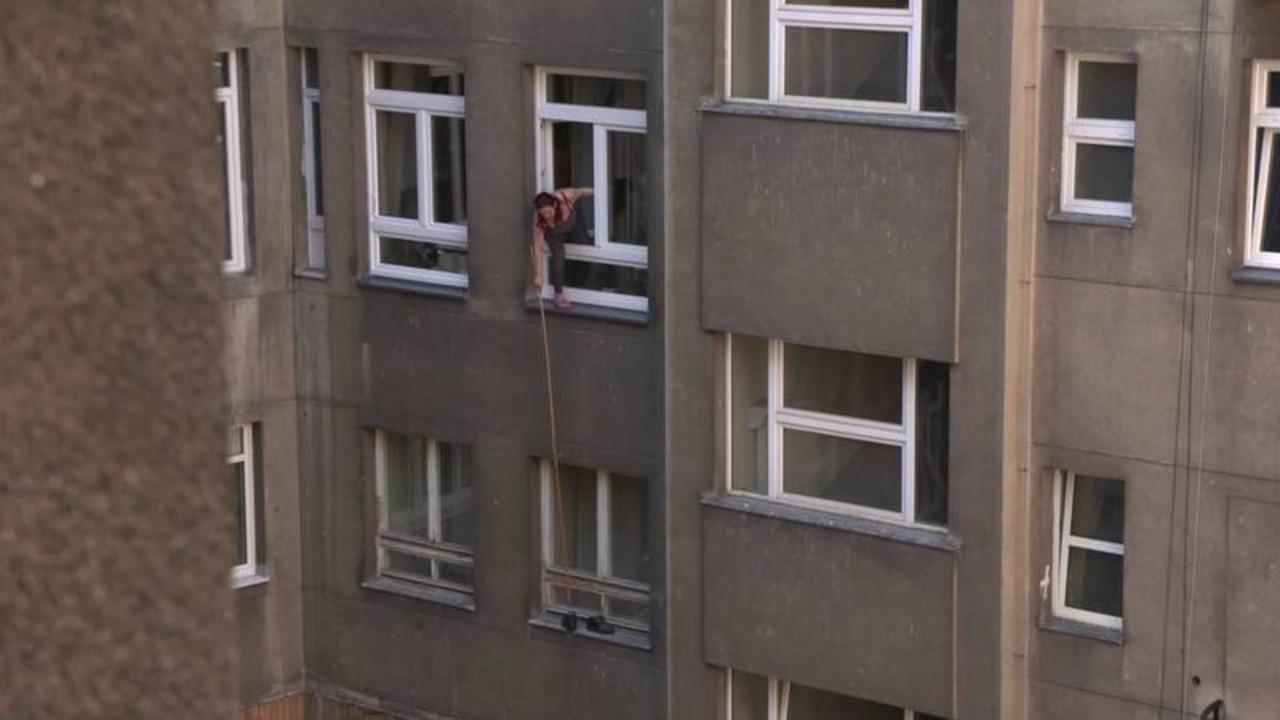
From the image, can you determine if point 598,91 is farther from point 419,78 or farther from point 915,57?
point 915,57

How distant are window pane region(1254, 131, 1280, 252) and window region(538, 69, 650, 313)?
16.0 ft

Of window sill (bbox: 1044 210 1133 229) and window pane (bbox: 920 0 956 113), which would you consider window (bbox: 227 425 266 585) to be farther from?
window sill (bbox: 1044 210 1133 229)

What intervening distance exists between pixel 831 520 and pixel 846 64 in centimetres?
312

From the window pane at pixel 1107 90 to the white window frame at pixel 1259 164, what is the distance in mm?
826


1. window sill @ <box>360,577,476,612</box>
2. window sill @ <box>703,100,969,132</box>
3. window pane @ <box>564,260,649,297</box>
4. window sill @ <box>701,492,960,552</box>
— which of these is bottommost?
window sill @ <box>360,577,476,612</box>

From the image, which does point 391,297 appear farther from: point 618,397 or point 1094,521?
point 1094,521

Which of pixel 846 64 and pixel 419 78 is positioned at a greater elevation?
pixel 846 64

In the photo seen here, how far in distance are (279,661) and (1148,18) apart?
9.91 metres

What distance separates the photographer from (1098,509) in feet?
54.5

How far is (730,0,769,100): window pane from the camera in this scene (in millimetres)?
17047

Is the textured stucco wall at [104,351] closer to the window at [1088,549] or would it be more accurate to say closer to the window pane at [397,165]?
the window at [1088,549]

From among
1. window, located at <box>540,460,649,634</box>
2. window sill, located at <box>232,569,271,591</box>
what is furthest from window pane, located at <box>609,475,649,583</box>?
window sill, located at <box>232,569,271,591</box>

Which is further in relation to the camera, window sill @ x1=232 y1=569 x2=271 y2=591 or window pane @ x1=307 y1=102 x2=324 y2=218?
window sill @ x1=232 y1=569 x2=271 y2=591

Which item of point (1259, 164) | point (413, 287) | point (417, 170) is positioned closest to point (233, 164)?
point (417, 170)
